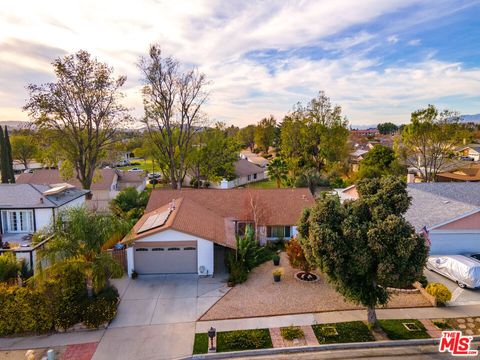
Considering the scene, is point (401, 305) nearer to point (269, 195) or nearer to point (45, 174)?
point (269, 195)

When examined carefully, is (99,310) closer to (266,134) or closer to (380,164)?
(380,164)

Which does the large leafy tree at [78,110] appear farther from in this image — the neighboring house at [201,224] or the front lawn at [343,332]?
the front lawn at [343,332]

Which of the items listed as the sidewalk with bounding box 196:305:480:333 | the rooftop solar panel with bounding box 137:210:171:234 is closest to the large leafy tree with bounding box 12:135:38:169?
the rooftop solar panel with bounding box 137:210:171:234

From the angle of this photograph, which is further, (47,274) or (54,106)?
(54,106)

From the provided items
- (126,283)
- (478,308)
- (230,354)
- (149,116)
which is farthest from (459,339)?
(149,116)

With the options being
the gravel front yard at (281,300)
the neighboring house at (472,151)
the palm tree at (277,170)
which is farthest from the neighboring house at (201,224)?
the neighboring house at (472,151)

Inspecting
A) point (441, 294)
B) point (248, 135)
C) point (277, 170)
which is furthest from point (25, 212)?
point (248, 135)
